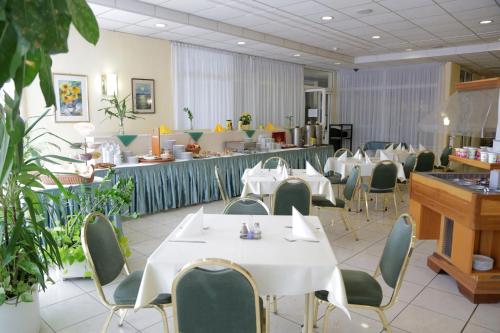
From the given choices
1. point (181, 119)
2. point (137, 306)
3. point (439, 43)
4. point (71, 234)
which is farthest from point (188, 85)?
point (137, 306)

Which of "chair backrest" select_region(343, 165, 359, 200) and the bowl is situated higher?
"chair backrest" select_region(343, 165, 359, 200)

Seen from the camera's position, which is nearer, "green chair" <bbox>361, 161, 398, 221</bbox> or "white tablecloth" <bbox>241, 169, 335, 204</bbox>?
"white tablecloth" <bbox>241, 169, 335, 204</bbox>

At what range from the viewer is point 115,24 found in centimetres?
510

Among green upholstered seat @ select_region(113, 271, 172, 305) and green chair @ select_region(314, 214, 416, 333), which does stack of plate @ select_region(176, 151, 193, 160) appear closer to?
green upholstered seat @ select_region(113, 271, 172, 305)

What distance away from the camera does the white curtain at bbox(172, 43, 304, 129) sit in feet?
21.4

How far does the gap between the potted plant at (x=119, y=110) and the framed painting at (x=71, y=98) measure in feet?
0.86

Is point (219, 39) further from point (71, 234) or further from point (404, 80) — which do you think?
point (404, 80)

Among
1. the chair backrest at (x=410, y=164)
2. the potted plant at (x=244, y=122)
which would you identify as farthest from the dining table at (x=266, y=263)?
the potted plant at (x=244, y=122)

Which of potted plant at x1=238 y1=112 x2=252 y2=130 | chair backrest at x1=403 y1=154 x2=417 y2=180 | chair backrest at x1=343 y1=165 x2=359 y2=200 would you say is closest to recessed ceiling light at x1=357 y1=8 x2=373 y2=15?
chair backrest at x1=343 y1=165 x2=359 y2=200

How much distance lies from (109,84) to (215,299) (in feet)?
15.4

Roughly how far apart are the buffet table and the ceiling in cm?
188

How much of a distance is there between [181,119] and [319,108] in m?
4.53

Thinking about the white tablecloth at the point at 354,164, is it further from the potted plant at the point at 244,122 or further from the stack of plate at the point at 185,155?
the stack of plate at the point at 185,155

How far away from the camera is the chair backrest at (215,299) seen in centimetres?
150
